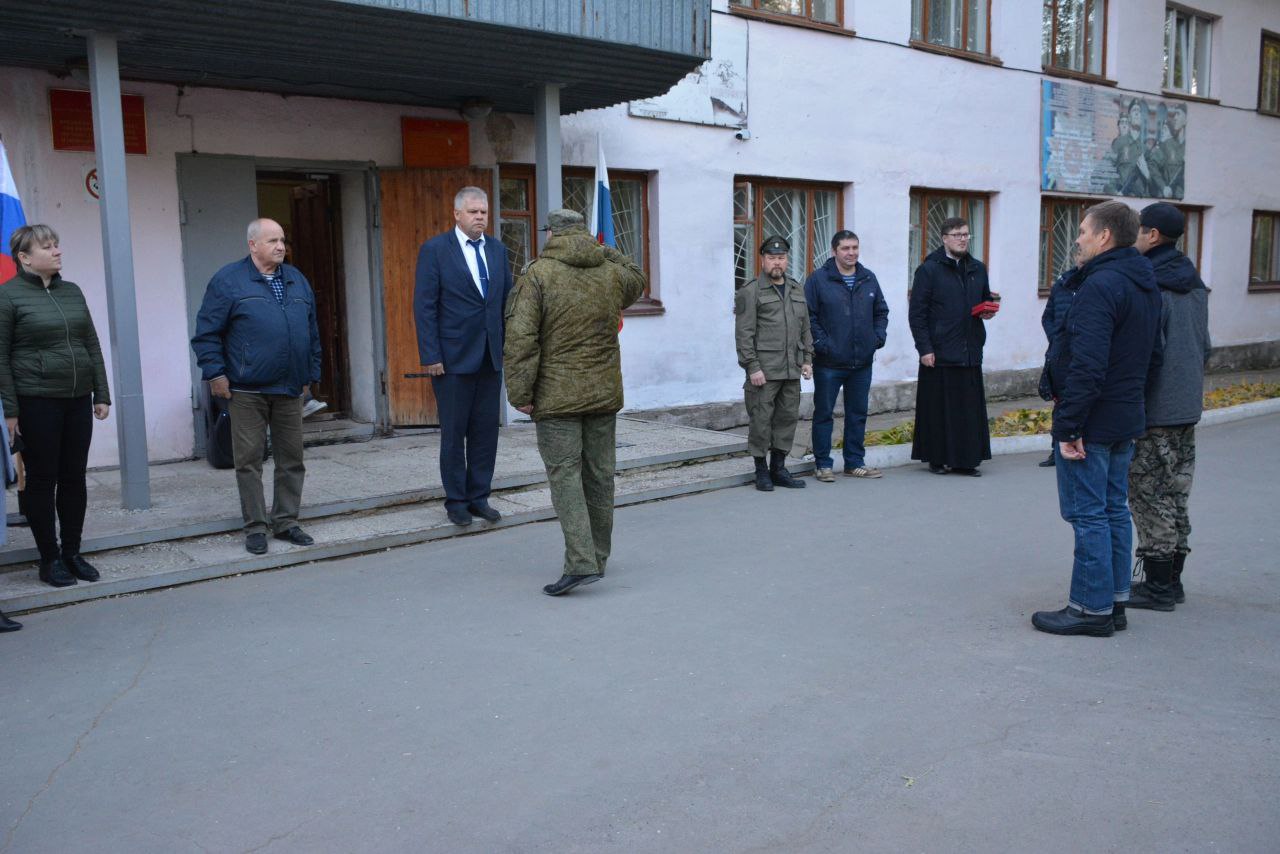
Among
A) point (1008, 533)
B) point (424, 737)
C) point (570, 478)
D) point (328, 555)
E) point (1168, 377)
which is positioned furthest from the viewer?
point (1008, 533)

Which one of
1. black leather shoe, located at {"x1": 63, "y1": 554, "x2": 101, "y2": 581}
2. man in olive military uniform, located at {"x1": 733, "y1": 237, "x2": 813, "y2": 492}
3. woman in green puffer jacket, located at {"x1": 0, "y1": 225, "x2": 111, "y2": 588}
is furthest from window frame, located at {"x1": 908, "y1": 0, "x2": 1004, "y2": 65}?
black leather shoe, located at {"x1": 63, "y1": 554, "x2": 101, "y2": 581}

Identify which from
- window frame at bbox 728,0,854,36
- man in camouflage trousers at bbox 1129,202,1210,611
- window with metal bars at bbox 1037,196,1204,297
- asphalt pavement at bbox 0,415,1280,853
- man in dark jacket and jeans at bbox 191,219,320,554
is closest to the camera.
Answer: asphalt pavement at bbox 0,415,1280,853

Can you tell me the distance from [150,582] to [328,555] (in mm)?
1014

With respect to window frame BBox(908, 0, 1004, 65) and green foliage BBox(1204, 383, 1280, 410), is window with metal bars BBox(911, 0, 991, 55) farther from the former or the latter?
green foliage BBox(1204, 383, 1280, 410)

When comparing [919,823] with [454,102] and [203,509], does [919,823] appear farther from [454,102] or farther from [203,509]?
[454,102]

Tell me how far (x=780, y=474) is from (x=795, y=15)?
6285mm

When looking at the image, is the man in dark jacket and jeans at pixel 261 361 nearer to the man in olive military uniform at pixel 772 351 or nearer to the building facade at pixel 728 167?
the building facade at pixel 728 167

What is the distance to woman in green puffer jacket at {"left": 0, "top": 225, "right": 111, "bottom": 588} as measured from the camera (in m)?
5.71

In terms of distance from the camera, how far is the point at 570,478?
19.3 ft

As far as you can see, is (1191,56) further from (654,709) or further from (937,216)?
A: (654,709)

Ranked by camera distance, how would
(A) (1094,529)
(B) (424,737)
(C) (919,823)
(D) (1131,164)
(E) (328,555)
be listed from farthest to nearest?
(D) (1131,164) → (E) (328,555) → (A) (1094,529) → (B) (424,737) → (C) (919,823)

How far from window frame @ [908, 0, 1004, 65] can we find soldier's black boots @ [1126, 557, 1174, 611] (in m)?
9.73

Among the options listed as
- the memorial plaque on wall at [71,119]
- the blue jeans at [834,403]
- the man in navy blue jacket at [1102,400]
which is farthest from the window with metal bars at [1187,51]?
the memorial plaque on wall at [71,119]

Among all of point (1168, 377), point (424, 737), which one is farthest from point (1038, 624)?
point (424, 737)
